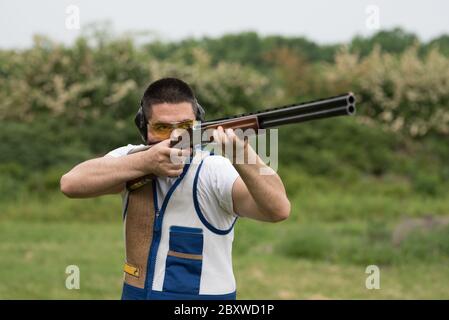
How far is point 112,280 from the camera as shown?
8664 millimetres

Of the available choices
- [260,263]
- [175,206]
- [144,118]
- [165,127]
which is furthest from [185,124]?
[260,263]

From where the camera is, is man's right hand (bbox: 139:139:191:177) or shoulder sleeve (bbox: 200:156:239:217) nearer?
man's right hand (bbox: 139:139:191:177)

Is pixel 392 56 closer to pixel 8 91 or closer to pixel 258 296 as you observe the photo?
pixel 8 91

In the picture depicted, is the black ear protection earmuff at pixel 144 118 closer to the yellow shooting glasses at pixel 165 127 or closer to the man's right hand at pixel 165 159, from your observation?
the yellow shooting glasses at pixel 165 127

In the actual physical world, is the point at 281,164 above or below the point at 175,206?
above

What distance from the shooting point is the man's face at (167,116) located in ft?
10.4

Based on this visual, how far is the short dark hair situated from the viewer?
3205mm

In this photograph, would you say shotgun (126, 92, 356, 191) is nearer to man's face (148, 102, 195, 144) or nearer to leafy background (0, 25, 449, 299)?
man's face (148, 102, 195, 144)

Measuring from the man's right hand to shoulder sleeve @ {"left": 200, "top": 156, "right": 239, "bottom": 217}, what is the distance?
17 cm

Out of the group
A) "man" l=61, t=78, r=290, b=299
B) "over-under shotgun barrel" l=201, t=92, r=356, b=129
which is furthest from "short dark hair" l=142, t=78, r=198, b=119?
Answer: "over-under shotgun barrel" l=201, t=92, r=356, b=129

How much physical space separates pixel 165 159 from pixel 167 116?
0.24 metres

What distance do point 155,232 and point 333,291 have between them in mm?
5460

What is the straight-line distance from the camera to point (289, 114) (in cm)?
280

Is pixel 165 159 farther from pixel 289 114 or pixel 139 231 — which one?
pixel 289 114
